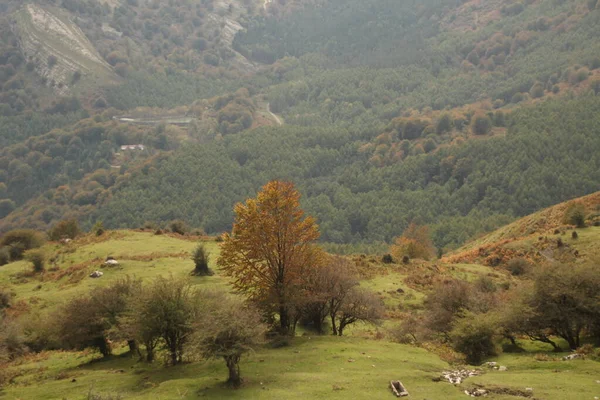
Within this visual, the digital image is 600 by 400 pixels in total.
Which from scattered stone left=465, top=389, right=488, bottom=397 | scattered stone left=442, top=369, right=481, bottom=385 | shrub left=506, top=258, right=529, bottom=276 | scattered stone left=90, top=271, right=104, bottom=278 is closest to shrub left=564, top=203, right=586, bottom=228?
A: shrub left=506, top=258, right=529, bottom=276

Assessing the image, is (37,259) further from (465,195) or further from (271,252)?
(465,195)

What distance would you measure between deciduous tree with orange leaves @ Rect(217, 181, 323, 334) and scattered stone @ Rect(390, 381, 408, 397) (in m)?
12.1

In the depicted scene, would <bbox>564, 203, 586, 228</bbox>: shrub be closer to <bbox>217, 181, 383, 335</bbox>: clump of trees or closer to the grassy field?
the grassy field

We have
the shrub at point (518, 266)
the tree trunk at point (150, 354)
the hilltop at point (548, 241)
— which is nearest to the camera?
the tree trunk at point (150, 354)

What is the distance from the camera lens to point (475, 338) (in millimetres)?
34781

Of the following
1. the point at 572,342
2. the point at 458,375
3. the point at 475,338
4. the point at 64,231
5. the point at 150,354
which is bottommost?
the point at 458,375

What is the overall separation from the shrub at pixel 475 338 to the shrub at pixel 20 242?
63250 millimetres

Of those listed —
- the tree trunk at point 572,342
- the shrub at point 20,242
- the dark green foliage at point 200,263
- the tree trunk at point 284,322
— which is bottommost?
the tree trunk at point 572,342

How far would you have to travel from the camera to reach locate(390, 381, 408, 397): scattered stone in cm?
2673

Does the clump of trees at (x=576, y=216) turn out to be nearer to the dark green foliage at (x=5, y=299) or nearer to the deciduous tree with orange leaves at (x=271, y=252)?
the deciduous tree with orange leaves at (x=271, y=252)

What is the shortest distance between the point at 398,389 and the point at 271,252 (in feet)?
51.7

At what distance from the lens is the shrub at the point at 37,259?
63688 mm

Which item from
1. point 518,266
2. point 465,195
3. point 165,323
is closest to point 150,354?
point 165,323

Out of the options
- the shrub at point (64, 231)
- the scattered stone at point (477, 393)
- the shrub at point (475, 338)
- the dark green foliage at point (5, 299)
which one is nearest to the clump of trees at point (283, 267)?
the shrub at point (475, 338)
